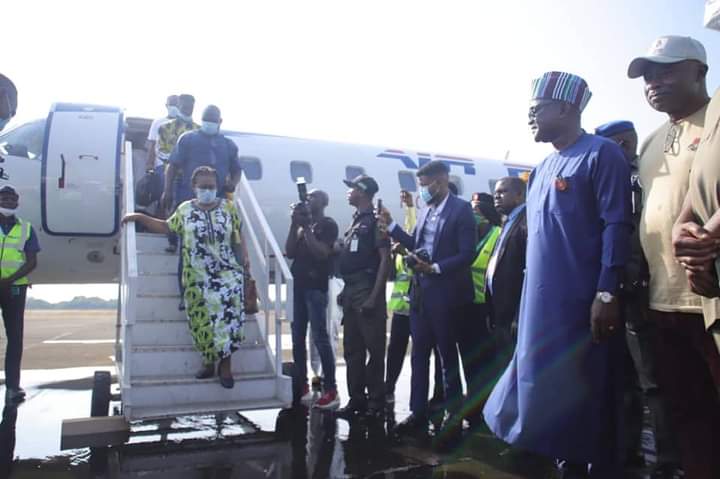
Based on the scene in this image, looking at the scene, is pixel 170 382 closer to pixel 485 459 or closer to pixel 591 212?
pixel 485 459

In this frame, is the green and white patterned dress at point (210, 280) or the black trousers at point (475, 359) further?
the black trousers at point (475, 359)

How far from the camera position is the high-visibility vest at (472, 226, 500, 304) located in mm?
5637

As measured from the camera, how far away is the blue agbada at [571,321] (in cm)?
270

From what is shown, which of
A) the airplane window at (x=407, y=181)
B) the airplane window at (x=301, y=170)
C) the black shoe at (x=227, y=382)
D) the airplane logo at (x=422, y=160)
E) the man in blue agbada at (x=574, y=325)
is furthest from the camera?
the airplane logo at (x=422, y=160)

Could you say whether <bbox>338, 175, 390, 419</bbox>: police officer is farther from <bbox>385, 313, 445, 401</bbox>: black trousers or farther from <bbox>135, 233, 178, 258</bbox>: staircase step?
<bbox>135, 233, 178, 258</bbox>: staircase step

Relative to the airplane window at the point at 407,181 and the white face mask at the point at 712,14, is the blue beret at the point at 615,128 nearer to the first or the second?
the white face mask at the point at 712,14

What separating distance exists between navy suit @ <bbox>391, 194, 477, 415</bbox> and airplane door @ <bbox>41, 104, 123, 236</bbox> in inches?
195

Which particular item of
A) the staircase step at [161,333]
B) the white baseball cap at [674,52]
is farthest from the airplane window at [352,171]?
the white baseball cap at [674,52]

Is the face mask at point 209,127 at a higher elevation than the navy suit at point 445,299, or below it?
higher

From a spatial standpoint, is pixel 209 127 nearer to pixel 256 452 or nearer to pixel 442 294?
pixel 442 294

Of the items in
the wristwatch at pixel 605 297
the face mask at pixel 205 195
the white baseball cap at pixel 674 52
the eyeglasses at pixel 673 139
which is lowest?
the wristwatch at pixel 605 297

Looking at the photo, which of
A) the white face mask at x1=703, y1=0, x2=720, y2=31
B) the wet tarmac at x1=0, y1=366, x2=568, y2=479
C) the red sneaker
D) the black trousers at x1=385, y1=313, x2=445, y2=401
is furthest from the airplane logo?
the white face mask at x1=703, y1=0, x2=720, y2=31

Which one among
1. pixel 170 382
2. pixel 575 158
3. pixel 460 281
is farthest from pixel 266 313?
pixel 575 158

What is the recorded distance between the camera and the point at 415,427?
15.9 feet
